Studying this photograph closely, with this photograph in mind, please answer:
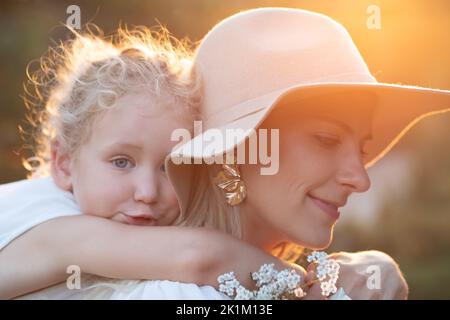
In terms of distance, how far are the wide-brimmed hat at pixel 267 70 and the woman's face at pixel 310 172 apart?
0.14 feet

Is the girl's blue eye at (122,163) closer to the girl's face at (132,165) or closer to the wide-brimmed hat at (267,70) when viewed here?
the girl's face at (132,165)

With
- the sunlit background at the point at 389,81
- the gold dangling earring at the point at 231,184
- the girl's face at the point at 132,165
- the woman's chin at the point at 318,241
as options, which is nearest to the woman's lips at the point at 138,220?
the girl's face at the point at 132,165

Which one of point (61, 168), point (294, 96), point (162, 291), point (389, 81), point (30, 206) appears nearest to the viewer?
point (162, 291)

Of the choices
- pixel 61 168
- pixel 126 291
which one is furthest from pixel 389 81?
pixel 126 291

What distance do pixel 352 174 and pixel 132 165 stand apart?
580 mm

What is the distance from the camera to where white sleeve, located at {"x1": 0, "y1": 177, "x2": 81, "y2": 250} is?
6.60ft

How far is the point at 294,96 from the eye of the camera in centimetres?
198

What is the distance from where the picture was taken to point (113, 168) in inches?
80.0

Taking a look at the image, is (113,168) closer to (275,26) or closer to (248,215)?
(248,215)

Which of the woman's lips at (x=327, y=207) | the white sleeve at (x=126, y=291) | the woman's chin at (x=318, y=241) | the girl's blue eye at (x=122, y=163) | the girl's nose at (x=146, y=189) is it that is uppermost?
the girl's blue eye at (x=122, y=163)

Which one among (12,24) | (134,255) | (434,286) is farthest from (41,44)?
(134,255)

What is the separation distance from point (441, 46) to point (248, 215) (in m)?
3.99

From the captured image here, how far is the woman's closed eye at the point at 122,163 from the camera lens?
204 cm

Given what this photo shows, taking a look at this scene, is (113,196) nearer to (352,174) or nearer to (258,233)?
(258,233)
